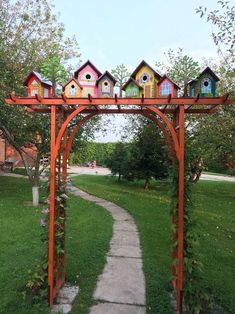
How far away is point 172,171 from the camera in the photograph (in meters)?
5.13

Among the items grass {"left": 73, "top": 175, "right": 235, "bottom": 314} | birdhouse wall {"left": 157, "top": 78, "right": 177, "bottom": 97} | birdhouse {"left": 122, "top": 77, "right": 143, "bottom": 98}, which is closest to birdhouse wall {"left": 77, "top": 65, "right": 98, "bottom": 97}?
birdhouse {"left": 122, "top": 77, "right": 143, "bottom": 98}

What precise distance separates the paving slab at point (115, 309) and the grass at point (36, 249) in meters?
0.15

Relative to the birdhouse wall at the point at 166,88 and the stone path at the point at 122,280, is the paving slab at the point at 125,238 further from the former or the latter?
the birdhouse wall at the point at 166,88

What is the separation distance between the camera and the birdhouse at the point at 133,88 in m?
5.00

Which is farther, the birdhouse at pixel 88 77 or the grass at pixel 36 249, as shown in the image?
the birdhouse at pixel 88 77

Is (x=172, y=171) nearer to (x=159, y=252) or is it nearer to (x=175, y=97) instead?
(x=175, y=97)

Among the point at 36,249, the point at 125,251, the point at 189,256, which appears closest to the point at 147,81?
the point at 189,256

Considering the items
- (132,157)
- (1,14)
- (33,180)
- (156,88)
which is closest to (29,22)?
(1,14)

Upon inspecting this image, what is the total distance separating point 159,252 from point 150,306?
2567 millimetres

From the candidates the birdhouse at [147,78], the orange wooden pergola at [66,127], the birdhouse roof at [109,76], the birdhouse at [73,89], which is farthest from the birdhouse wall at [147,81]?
the birdhouse at [73,89]

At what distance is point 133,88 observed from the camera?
5.02m

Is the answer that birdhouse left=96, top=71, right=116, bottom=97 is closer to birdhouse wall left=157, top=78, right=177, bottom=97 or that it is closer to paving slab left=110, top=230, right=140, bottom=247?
birdhouse wall left=157, top=78, right=177, bottom=97

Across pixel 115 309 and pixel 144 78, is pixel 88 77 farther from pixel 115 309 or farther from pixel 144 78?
pixel 115 309

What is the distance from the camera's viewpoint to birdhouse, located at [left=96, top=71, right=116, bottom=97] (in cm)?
507
